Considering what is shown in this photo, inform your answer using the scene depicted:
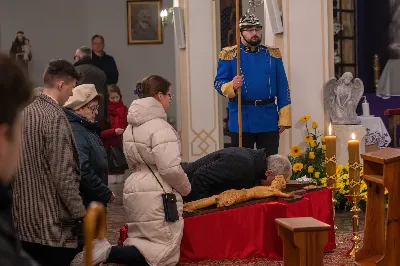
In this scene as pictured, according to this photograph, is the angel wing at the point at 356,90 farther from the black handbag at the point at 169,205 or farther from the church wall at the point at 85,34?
the church wall at the point at 85,34

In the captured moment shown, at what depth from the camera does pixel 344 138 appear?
32.0ft

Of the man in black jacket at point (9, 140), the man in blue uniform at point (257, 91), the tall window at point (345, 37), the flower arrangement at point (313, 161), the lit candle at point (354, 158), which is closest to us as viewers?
the man in black jacket at point (9, 140)

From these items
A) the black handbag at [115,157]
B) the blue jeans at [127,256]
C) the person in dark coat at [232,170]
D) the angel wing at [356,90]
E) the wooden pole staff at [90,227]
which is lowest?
the blue jeans at [127,256]

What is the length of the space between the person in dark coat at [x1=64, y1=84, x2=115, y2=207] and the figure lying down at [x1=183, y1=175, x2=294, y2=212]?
40.6 inches

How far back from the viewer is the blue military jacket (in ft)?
26.5

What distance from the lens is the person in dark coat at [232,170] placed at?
255 inches

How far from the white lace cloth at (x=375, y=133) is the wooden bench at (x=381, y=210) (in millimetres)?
7046

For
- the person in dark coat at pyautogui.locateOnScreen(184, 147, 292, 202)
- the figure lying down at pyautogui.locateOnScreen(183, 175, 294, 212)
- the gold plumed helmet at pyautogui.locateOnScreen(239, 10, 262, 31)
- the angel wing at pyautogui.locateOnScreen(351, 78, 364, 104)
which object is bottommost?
the figure lying down at pyautogui.locateOnScreen(183, 175, 294, 212)

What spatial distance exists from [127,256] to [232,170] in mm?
1161

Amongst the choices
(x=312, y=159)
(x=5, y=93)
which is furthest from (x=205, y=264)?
(x=5, y=93)

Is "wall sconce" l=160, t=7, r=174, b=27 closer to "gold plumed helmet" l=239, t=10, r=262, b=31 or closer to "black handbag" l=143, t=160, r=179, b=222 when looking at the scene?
"gold plumed helmet" l=239, t=10, r=262, b=31

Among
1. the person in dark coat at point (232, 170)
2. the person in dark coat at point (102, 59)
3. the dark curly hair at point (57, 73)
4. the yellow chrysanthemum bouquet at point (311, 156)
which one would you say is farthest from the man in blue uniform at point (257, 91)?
the person in dark coat at point (102, 59)

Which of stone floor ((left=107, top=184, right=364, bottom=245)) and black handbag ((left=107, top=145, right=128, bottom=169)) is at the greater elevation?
black handbag ((left=107, top=145, right=128, bottom=169))

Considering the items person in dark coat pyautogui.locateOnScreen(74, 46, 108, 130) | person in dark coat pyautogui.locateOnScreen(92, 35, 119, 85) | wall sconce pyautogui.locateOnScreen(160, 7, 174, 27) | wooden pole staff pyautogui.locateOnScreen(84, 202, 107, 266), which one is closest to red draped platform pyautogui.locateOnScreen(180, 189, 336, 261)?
person in dark coat pyautogui.locateOnScreen(74, 46, 108, 130)
